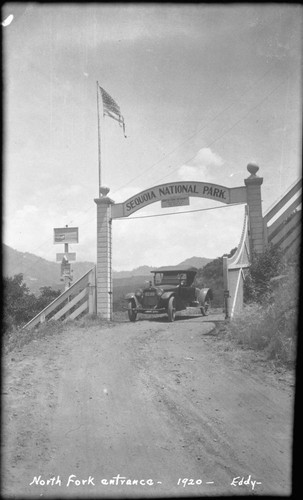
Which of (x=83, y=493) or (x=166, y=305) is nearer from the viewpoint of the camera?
(x=83, y=493)

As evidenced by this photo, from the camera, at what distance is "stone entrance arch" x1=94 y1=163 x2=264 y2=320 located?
9.33m

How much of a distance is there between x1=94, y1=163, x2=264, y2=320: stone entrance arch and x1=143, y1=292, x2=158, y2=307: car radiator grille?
101 centimetres

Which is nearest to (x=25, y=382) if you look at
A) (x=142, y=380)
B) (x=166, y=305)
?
(x=142, y=380)

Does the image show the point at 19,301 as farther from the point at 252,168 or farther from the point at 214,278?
the point at 214,278

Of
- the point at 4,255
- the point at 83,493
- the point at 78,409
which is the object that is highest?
the point at 4,255

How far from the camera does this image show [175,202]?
10414 millimetres

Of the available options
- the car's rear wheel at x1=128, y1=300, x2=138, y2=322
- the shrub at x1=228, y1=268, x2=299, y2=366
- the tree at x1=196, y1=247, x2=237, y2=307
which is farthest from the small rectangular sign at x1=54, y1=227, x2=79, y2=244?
the tree at x1=196, y1=247, x2=237, y2=307

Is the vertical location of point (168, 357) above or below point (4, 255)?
below

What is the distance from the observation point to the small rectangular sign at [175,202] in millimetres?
10312

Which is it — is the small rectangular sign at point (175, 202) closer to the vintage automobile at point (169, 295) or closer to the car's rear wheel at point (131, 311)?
the vintage automobile at point (169, 295)

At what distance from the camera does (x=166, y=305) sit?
34.3 feet

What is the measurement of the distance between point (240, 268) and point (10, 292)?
9114 mm

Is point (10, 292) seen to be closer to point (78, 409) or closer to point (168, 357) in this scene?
point (168, 357)

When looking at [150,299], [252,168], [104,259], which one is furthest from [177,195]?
[150,299]
